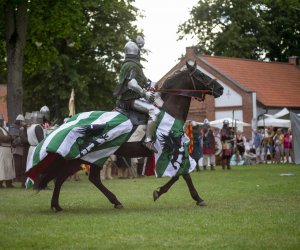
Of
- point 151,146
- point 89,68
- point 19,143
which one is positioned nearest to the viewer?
point 151,146

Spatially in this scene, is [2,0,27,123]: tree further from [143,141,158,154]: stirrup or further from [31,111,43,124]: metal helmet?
[143,141,158,154]: stirrup

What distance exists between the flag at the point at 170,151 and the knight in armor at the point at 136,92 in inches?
5.6

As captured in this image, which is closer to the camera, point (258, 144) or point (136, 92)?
point (136, 92)

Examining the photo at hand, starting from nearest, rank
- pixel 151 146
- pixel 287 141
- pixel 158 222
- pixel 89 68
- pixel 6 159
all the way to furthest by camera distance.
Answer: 1. pixel 158 222
2. pixel 151 146
3. pixel 6 159
4. pixel 287 141
5. pixel 89 68

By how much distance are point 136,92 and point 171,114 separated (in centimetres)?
81

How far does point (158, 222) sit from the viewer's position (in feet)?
32.4

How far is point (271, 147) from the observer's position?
3691cm

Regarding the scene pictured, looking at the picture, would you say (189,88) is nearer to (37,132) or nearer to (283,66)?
(37,132)

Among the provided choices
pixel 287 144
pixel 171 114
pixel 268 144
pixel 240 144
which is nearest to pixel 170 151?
pixel 171 114

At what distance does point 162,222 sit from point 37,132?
32.3 feet

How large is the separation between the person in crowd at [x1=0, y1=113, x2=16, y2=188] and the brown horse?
7.41 metres

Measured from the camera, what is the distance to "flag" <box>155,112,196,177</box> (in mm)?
12094

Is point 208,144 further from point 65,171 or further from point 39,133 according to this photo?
point 65,171

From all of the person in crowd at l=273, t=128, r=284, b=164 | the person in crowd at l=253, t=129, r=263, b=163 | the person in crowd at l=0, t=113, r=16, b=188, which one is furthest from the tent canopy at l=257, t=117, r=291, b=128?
the person in crowd at l=0, t=113, r=16, b=188
